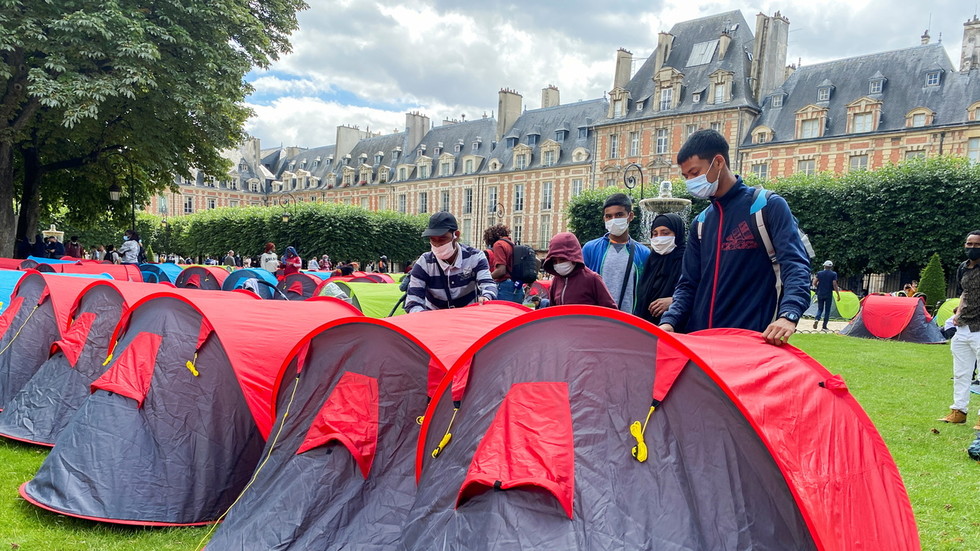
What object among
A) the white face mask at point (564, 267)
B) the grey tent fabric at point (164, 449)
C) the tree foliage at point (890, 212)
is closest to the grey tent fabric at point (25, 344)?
the grey tent fabric at point (164, 449)

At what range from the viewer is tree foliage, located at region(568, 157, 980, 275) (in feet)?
79.7

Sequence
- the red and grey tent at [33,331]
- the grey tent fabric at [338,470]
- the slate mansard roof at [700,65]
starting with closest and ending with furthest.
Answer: the grey tent fabric at [338,470]
the red and grey tent at [33,331]
the slate mansard roof at [700,65]

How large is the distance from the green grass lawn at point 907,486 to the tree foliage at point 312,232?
38.5 meters

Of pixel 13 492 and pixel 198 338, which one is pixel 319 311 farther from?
pixel 13 492

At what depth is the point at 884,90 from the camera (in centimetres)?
3584

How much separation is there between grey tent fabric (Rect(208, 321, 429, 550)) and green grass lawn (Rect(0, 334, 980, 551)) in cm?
63

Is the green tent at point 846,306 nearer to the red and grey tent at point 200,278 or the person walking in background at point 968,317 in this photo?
the person walking in background at point 968,317

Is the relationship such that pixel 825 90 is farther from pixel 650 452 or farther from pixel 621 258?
pixel 650 452

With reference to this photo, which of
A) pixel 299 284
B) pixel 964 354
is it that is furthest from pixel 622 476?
pixel 299 284

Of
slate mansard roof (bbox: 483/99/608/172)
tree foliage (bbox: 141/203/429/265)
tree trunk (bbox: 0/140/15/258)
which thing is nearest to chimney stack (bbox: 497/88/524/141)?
slate mansard roof (bbox: 483/99/608/172)

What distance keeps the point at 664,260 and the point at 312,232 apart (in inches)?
1630

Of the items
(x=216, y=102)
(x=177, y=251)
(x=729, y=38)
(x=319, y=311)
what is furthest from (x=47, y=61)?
(x=177, y=251)

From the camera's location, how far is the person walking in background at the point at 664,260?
4715 mm

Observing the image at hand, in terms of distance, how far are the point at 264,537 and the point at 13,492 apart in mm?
2358
